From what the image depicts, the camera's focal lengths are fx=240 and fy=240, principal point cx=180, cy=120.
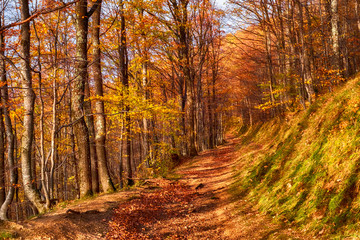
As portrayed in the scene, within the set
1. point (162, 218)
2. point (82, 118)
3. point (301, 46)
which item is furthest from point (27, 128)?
point (301, 46)

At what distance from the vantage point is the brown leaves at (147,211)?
6414 mm

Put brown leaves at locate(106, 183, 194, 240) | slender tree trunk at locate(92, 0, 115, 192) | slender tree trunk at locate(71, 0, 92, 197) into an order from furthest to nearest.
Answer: slender tree trunk at locate(92, 0, 115, 192), slender tree trunk at locate(71, 0, 92, 197), brown leaves at locate(106, 183, 194, 240)

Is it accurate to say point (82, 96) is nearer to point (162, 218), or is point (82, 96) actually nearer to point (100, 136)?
point (100, 136)

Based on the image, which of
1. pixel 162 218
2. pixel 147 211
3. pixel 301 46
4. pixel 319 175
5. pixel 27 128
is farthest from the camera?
pixel 301 46

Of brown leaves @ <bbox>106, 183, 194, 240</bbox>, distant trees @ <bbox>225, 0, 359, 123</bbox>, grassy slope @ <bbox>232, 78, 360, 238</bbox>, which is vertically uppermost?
distant trees @ <bbox>225, 0, 359, 123</bbox>

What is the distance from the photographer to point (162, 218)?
25.0 feet

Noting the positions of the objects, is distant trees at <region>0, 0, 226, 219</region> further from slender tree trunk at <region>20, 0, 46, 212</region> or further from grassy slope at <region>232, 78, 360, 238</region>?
grassy slope at <region>232, 78, 360, 238</region>

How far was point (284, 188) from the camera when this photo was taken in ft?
20.4

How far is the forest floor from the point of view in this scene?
17.7 ft

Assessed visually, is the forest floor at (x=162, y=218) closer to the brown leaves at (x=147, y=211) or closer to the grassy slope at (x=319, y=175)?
the brown leaves at (x=147, y=211)

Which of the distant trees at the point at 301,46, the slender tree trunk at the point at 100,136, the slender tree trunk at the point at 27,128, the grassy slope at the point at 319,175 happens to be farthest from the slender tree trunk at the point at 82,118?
the distant trees at the point at 301,46

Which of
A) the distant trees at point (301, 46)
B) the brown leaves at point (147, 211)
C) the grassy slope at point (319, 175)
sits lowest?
the brown leaves at point (147, 211)

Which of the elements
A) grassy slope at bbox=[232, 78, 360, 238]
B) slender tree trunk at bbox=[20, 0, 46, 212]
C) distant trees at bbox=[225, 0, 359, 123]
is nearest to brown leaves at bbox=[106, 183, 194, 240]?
grassy slope at bbox=[232, 78, 360, 238]

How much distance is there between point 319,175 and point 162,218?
4.73 meters
